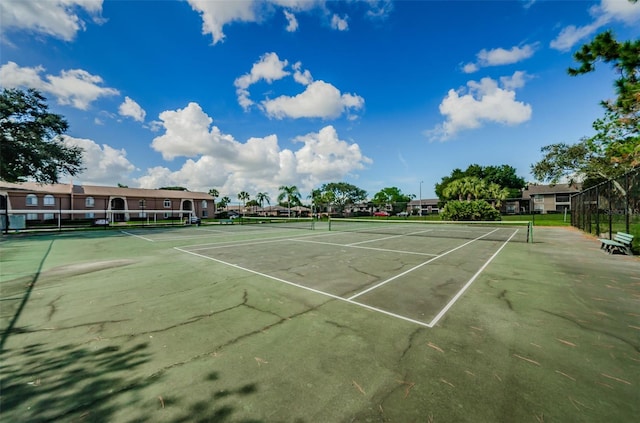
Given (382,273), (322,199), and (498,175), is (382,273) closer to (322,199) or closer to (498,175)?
(322,199)

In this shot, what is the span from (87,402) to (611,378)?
5.80 meters

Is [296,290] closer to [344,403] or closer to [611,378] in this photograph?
[344,403]

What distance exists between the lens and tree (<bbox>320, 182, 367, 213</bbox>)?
278ft

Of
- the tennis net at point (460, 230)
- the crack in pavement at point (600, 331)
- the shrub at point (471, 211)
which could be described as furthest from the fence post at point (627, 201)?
the shrub at point (471, 211)

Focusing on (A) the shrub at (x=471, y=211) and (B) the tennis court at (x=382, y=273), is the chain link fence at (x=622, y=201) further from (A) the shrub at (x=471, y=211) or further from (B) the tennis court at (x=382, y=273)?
(A) the shrub at (x=471, y=211)

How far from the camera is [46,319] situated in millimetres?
4512

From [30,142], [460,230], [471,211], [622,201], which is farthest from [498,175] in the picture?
[30,142]

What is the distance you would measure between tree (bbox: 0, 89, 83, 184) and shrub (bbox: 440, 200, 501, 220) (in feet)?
167

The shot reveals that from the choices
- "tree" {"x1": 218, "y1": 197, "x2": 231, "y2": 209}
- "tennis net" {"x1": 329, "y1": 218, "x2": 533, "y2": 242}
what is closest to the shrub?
"tennis net" {"x1": 329, "y1": 218, "x2": 533, "y2": 242}

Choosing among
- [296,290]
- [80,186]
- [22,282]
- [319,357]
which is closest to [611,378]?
[319,357]

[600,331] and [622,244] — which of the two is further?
[622,244]

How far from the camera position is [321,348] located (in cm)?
353

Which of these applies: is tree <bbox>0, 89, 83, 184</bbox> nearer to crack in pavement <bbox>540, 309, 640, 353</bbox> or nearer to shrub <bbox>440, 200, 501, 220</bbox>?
crack in pavement <bbox>540, 309, 640, 353</bbox>

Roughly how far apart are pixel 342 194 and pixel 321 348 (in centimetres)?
9046
